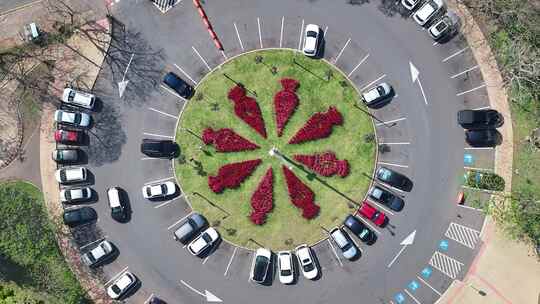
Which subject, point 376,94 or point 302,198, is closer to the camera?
A: point 376,94

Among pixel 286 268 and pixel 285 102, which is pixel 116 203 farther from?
pixel 285 102

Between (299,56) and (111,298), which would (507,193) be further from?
(111,298)

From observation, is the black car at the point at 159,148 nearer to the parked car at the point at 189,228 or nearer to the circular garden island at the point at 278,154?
the circular garden island at the point at 278,154

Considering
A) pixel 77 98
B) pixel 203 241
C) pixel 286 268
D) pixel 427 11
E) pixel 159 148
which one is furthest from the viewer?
pixel 427 11

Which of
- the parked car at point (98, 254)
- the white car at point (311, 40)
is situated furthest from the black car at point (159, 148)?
the white car at point (311, 40)

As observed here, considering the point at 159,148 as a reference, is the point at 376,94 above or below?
above

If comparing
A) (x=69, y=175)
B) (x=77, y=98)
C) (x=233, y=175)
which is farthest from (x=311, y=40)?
(x=69, y=175)
